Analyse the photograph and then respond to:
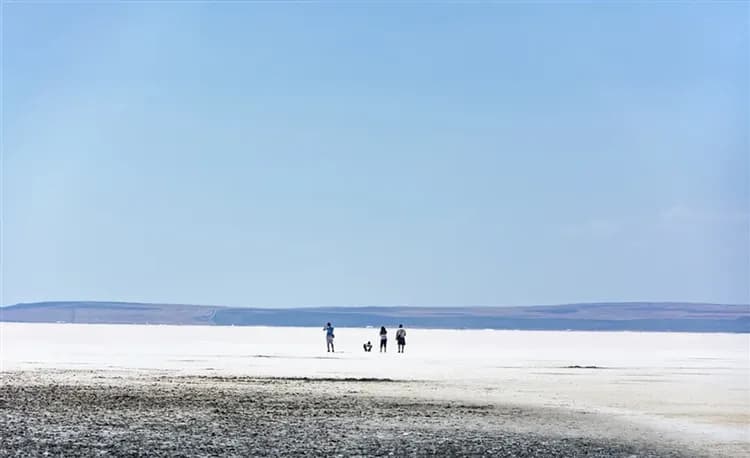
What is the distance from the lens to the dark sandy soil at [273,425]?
2317 cm

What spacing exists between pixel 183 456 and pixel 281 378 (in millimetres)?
20782

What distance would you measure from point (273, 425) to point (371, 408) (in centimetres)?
472

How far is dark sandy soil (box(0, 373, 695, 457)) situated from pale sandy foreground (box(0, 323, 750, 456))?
0.04 metres

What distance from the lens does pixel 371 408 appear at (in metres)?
31.4

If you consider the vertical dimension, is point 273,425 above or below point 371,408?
below

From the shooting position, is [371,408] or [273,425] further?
[371,408]

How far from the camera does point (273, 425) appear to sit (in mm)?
27172

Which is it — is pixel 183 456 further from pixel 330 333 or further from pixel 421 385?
pixel 330 333

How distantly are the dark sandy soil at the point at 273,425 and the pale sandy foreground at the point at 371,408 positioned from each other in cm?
4

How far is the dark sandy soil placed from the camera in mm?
23172

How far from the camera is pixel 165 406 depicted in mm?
31078

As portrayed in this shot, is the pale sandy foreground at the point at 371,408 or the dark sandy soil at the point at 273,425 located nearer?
the dark sandy soil at the point at 273,425

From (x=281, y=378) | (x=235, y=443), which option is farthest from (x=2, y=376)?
(x=235, y=443)

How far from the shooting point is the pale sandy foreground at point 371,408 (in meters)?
23.9
